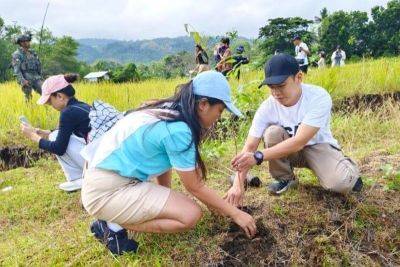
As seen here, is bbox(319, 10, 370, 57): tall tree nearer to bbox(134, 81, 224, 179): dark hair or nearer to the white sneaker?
the white sneaker

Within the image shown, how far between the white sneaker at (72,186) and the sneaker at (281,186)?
1.58m

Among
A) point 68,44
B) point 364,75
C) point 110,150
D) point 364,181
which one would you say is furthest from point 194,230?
point 68,44

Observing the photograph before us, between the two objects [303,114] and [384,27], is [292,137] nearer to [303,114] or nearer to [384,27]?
[303,114]

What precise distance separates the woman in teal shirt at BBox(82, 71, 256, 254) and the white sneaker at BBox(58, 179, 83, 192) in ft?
4.14

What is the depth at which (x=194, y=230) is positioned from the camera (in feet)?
8.39

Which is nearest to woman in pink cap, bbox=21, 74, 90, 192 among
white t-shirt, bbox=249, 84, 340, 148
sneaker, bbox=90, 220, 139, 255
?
sneaker, bbox=90, 220, 139, 255

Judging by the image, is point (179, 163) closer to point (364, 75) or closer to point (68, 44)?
point (364, 75)

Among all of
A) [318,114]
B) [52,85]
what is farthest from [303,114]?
[52,85]

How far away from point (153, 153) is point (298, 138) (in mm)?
796

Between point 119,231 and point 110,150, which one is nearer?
point 110,150

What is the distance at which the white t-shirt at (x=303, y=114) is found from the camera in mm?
2434

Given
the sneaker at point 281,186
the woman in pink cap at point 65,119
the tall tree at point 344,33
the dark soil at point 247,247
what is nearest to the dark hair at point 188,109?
the dark soil at point 247,247

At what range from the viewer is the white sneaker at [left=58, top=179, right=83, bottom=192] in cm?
361

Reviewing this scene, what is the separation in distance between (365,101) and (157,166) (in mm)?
4993
